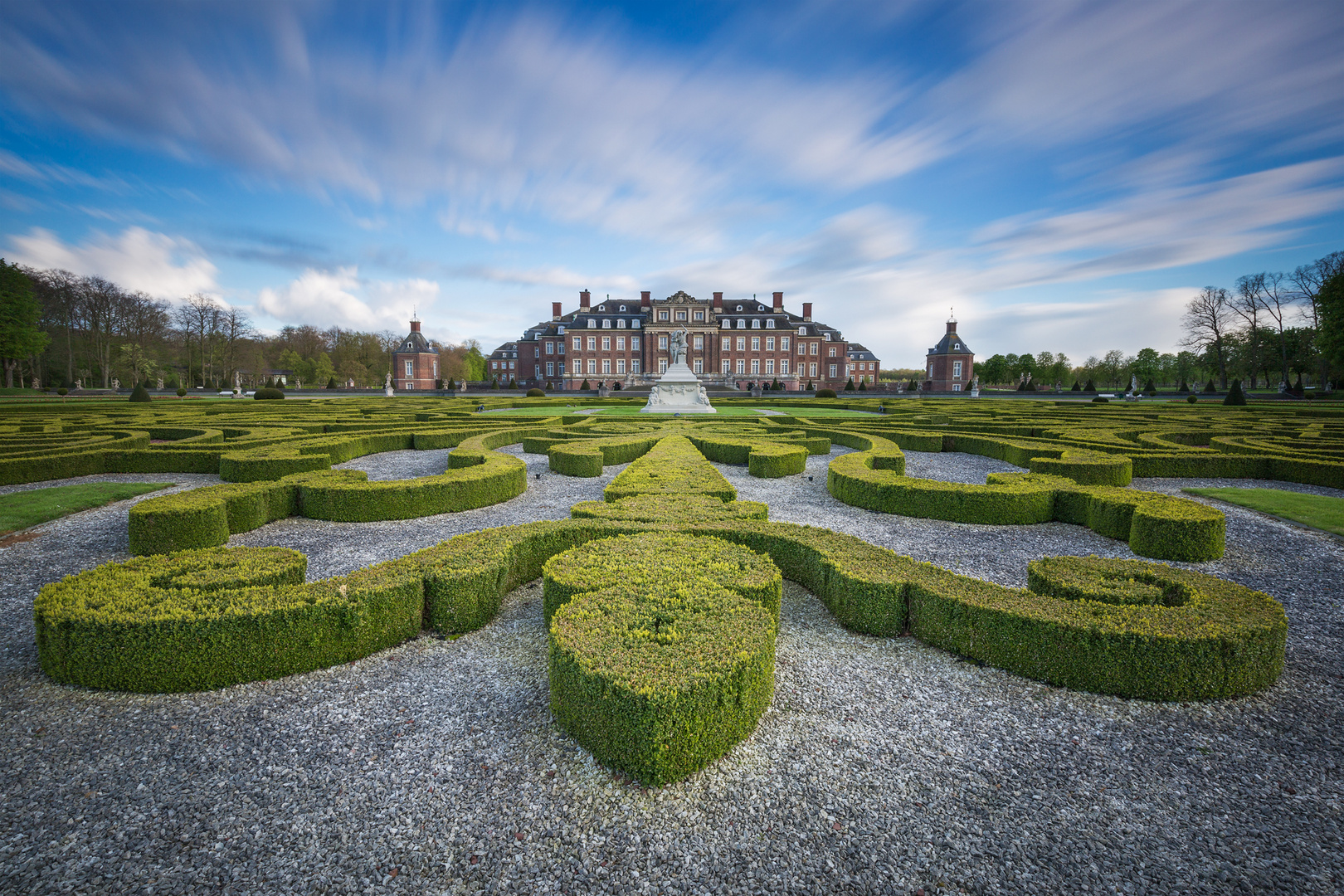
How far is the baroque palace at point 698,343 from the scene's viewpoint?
6906cm

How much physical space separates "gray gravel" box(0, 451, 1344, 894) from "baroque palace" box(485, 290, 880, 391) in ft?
203

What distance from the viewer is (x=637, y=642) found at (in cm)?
388

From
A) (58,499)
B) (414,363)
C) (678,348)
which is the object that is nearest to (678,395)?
(678,348)

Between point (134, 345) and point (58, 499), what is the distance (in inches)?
2411

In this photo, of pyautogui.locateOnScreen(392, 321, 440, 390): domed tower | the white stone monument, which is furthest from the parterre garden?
pyautogui.locateOnScreen(392, 321, 440, 390): domed tower

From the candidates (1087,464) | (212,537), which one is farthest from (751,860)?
(1087,464)

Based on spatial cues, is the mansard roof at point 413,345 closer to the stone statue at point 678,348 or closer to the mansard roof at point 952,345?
the stone statue at point 678,348

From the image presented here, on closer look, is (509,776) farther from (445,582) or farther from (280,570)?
(280,570)

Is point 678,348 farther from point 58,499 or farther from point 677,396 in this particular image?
point 58,499

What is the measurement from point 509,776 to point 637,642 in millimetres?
1125

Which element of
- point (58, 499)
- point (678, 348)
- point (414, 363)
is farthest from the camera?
point (414, 363)

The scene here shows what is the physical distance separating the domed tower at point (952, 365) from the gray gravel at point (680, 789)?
73.2 m

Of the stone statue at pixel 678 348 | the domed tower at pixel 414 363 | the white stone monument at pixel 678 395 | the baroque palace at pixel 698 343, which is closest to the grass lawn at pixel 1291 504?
the white stone monument at pixel 678 395

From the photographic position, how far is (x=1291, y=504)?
9.38 meters
